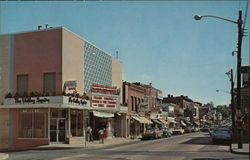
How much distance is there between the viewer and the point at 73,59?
1231 inches

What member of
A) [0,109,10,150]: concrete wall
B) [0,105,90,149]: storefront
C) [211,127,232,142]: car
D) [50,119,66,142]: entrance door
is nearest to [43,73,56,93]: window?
[0,105,90,149]: storefront

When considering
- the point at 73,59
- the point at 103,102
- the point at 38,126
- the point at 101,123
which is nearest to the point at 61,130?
the point at 38,126

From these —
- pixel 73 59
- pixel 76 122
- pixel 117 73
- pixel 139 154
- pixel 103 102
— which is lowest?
pixel 139 154

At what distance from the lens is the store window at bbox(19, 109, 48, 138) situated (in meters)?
28.9

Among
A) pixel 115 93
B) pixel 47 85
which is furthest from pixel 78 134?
pixel 115 93

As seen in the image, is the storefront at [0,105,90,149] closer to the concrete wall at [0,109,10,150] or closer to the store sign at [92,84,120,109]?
the concrete wall at [0,109,10,150]

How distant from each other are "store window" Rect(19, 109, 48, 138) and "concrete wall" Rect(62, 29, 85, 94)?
12.0ft

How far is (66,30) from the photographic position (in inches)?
1199

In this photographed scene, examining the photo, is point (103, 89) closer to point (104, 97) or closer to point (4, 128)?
point (104, 97)

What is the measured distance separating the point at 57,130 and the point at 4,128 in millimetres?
5326

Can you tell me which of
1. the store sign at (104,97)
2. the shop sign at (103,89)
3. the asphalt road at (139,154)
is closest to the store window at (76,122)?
the store sign at (104,97)

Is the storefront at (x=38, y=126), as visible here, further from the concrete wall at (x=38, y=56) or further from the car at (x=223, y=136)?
the car at (x=223, y=136)

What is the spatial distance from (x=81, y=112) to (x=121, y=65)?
13964mm

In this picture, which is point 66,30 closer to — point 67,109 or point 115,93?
point 67,109
